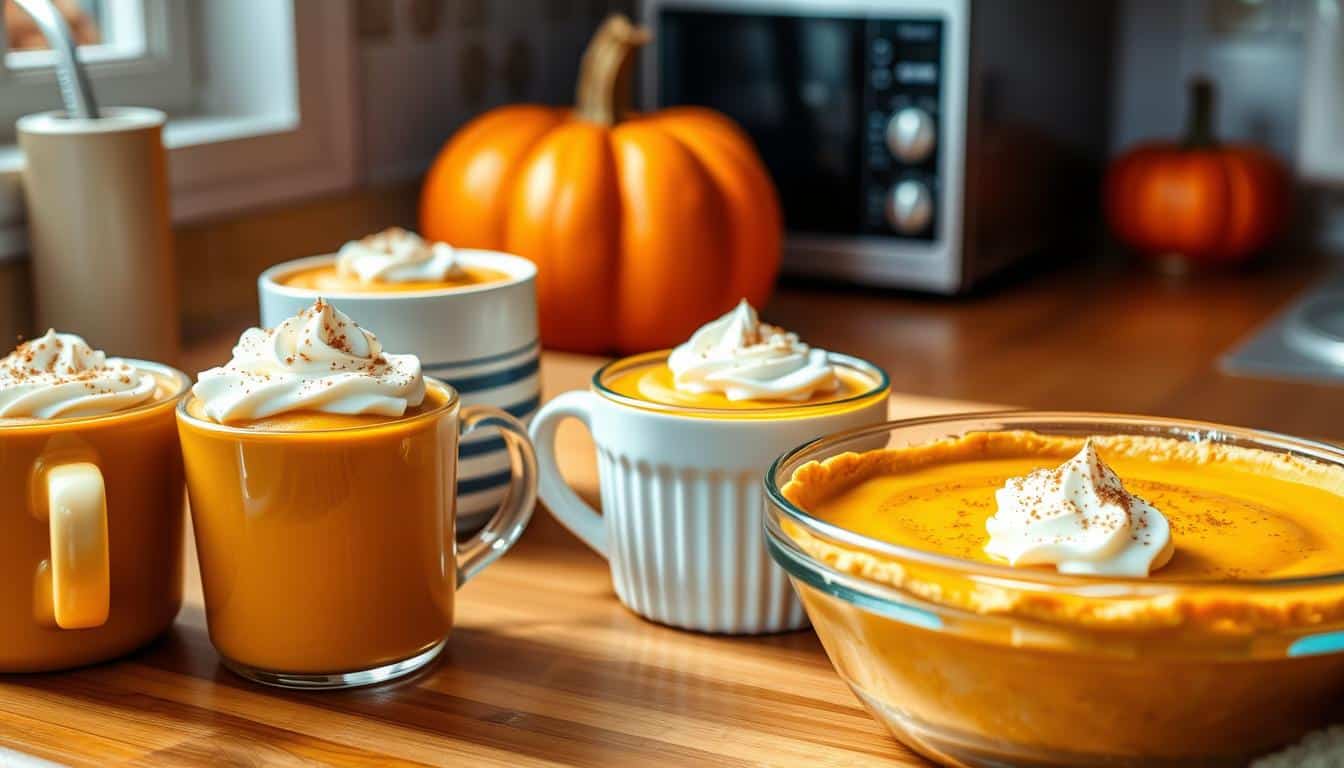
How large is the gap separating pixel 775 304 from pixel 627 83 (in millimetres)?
320

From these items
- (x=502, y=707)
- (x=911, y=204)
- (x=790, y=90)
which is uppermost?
(x=790, y=90)

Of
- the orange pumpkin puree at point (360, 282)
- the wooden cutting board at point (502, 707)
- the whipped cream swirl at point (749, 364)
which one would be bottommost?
the wooden cutting board at point (502, 707)

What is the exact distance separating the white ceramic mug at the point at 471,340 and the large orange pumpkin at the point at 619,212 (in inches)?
19.6

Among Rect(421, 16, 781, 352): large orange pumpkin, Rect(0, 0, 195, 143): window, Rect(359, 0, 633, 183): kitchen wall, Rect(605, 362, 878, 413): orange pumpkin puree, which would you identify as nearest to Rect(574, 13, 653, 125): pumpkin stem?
Rect(421, 16, 781, 352): large orange pumpkin

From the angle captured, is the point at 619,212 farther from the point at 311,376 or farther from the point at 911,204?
the point at 311,376

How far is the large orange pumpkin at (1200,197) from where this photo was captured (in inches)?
72.6

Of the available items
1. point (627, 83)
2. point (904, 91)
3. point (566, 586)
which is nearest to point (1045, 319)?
point (904, 91)

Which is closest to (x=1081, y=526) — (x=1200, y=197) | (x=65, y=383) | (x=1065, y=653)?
(x=1065, y=653)

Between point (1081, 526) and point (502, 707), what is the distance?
26 centimetres

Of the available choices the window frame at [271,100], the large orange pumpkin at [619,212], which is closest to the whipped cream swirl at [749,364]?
the large orange pumpkin at [619,212]

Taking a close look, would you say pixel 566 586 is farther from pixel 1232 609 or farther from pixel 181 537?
pixel 1232 609

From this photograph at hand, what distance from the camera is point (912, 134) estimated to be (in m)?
1.64

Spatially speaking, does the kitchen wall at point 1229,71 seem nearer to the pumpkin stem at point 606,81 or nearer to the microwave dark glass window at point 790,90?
the microwave dark glass window at point 790,90

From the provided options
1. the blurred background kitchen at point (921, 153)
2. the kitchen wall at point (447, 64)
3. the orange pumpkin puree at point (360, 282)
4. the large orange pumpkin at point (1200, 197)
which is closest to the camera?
the orange pumpkin puree at point (360, 282)
